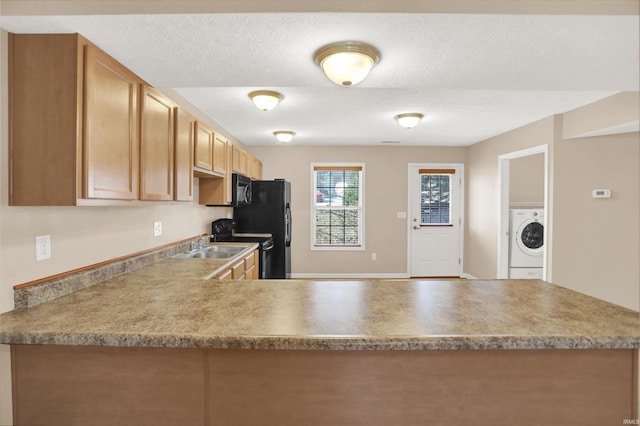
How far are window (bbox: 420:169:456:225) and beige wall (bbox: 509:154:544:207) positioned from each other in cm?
96

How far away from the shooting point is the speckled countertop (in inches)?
41.4

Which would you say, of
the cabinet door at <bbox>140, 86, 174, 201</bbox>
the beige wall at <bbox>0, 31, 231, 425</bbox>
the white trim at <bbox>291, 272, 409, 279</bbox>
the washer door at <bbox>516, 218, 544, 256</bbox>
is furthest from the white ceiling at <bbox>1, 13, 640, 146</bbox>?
the white trim at <bbox>291, 272, 409, 279</bbox>

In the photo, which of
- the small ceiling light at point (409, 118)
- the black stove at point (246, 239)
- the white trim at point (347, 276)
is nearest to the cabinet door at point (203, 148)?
the black stove at point (246, 239)

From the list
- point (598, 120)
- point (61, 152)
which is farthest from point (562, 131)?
point (61, 152)

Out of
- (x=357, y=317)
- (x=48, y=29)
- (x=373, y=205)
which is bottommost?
(x=357, y=317)

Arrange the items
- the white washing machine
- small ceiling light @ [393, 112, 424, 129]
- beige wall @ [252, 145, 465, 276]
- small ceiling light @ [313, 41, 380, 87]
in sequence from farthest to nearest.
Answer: beige wall @ [252, 145, 465, 276]
the white washing machine
small ceiling light @ [393, 112, 424, 129]
small ceiling light @ [313, 41, 380, 87]

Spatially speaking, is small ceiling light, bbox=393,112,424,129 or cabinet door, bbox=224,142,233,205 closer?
cabinet door, bbox=224,142,233,205

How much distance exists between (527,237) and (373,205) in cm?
231

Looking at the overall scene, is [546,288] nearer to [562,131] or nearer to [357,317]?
[357,317]

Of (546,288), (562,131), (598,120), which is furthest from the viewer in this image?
(562,131)

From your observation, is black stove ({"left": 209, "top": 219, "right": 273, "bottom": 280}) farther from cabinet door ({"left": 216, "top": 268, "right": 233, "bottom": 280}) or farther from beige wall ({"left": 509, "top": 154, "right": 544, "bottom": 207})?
beige wall ({"left": 509, "top": 154, "right": 544, "bottom": 207})

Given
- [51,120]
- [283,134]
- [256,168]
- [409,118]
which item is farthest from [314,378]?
[256,168]

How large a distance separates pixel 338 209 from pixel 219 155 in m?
2.79

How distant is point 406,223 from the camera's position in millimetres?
5508
